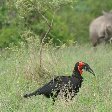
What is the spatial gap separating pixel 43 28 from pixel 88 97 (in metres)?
11.5

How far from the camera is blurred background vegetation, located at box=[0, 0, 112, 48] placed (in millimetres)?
14057

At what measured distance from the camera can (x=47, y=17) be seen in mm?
22062

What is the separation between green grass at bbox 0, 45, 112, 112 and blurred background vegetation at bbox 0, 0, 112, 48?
681mm

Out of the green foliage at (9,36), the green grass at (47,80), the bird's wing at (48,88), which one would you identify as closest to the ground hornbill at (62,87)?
the bird's wing at (48,88)

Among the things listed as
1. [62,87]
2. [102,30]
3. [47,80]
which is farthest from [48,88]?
[102,30]

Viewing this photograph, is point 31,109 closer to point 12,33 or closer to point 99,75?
point 99,75

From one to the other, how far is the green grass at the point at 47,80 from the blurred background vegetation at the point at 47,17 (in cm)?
68

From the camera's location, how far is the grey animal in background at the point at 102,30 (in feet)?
85.4

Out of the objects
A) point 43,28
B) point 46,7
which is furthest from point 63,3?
point 43,28

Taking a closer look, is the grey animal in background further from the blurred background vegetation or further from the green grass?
the green grass

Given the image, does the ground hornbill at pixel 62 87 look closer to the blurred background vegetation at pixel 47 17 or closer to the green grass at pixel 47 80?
the green grass at pixel 47 80

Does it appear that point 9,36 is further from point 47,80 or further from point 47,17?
point 47,80

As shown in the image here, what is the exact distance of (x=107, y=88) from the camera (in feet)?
37.3

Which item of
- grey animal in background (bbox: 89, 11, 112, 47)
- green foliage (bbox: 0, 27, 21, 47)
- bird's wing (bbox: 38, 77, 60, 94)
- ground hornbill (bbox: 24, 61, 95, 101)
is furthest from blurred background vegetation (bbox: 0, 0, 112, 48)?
bird's wing (bbox: 38, 77, 60, 94)
